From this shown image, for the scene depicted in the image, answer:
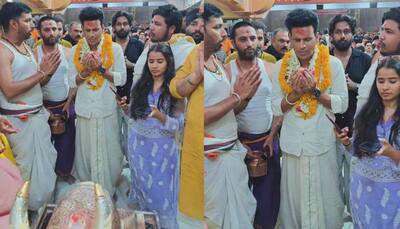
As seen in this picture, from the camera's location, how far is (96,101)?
1.29m

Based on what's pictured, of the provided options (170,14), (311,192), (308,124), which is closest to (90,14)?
(170,14)

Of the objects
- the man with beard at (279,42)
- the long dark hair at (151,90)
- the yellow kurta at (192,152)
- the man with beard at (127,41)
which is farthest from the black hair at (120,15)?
the man with beard at (279,42)

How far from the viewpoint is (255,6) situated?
1124mm

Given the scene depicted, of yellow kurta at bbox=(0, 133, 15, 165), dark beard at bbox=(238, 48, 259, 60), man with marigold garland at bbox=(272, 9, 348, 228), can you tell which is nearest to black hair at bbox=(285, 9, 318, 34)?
man with marigold garland at bbox=(272, 9, 348, 228)

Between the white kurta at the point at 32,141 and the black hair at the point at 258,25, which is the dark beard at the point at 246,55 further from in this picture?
the white kurta at the point at 32,141

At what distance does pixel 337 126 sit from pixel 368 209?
21 cm

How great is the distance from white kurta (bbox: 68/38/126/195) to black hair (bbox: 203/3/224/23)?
0.29m

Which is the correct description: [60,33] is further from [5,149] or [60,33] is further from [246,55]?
[246,55]

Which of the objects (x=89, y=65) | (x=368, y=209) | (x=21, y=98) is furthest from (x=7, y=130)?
(x=368, y=209)

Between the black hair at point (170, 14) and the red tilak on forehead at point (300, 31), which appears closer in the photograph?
the red tilak on forehead at point (300, 31)

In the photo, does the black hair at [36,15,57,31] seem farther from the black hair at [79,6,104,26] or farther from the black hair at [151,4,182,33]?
the black hair at [151,4,182,33]

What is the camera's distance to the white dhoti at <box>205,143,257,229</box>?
1172 millimetres

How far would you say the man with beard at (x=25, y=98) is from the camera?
1236mm

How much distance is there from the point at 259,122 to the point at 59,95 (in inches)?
24.0
